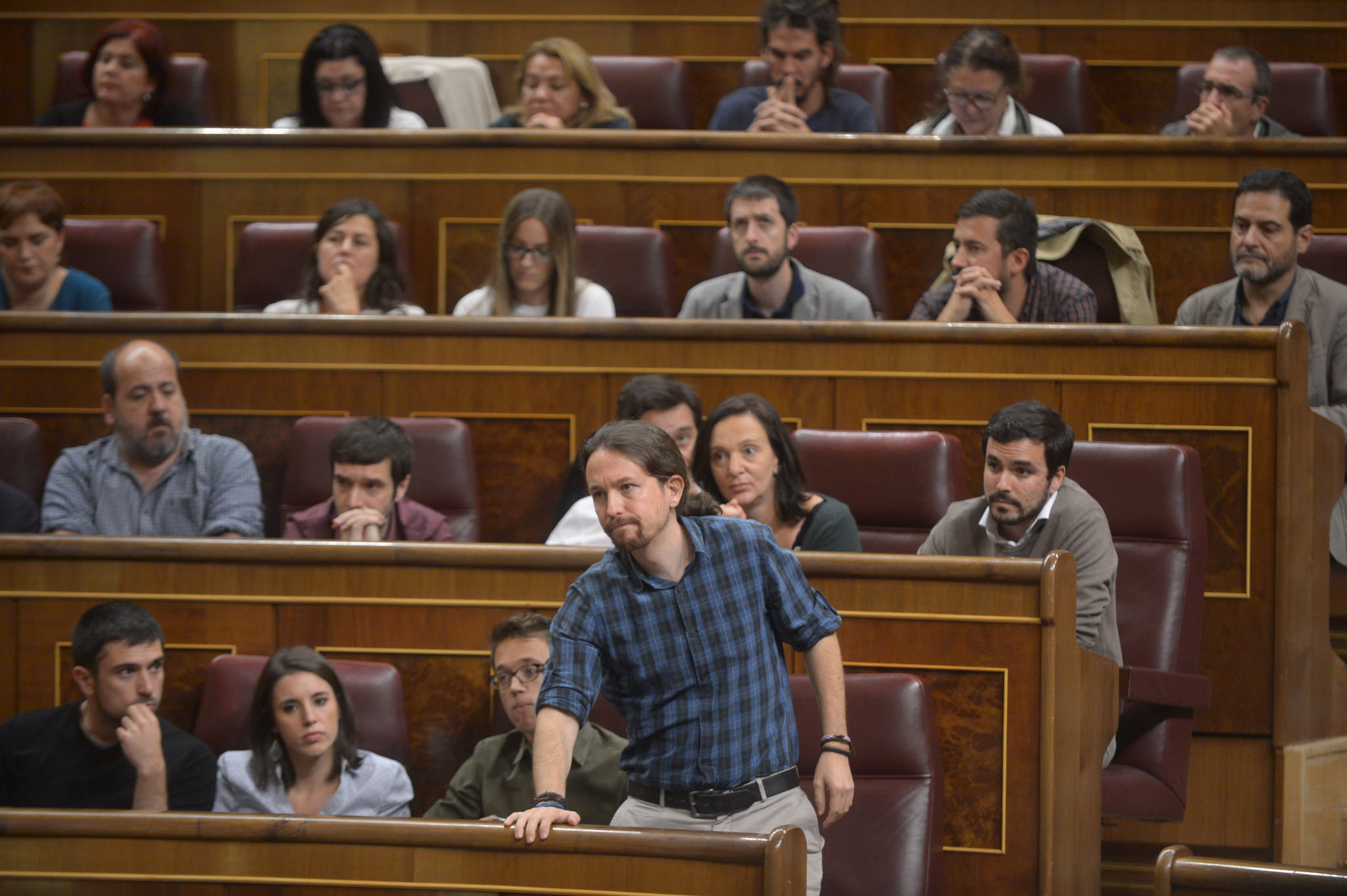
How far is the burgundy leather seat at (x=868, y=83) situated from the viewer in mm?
1942

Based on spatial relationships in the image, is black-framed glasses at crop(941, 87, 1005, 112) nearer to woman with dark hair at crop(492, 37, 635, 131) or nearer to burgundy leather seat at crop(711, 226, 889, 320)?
burgundy leather seat at crop(711, 226, 889, 320)

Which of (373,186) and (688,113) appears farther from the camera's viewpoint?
(688,113)

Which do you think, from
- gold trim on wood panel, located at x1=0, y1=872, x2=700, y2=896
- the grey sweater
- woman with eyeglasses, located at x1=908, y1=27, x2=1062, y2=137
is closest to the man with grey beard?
gold trim on wood panel, located at x1=0, y1=872, x2=700, y2=896

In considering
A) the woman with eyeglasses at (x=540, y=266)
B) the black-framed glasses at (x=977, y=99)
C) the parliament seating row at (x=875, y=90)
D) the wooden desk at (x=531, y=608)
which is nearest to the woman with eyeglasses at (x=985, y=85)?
the black-framed glasses at (x=977, y=99)

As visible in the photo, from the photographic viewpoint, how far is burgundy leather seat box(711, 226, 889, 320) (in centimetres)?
160

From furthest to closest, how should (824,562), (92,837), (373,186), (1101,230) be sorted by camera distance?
(373,186) → (1101,230) → (824,562) → (92,837)

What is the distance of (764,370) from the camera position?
139 centimetres

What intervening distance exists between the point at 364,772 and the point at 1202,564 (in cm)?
65

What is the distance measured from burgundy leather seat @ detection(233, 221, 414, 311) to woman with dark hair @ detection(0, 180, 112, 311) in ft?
0.47

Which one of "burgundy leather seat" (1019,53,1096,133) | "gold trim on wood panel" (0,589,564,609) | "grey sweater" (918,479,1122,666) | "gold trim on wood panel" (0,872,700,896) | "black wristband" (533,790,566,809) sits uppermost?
"burgundy leather seat" (1019,53,1096,133)

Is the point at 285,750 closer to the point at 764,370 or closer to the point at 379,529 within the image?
the point at 379,529

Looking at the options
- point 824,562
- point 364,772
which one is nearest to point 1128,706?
point 824,562

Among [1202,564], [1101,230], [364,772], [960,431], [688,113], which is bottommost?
[364,772]

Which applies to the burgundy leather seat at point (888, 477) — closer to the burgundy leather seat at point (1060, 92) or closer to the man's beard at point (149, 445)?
the man's beard at point (149, 445)
